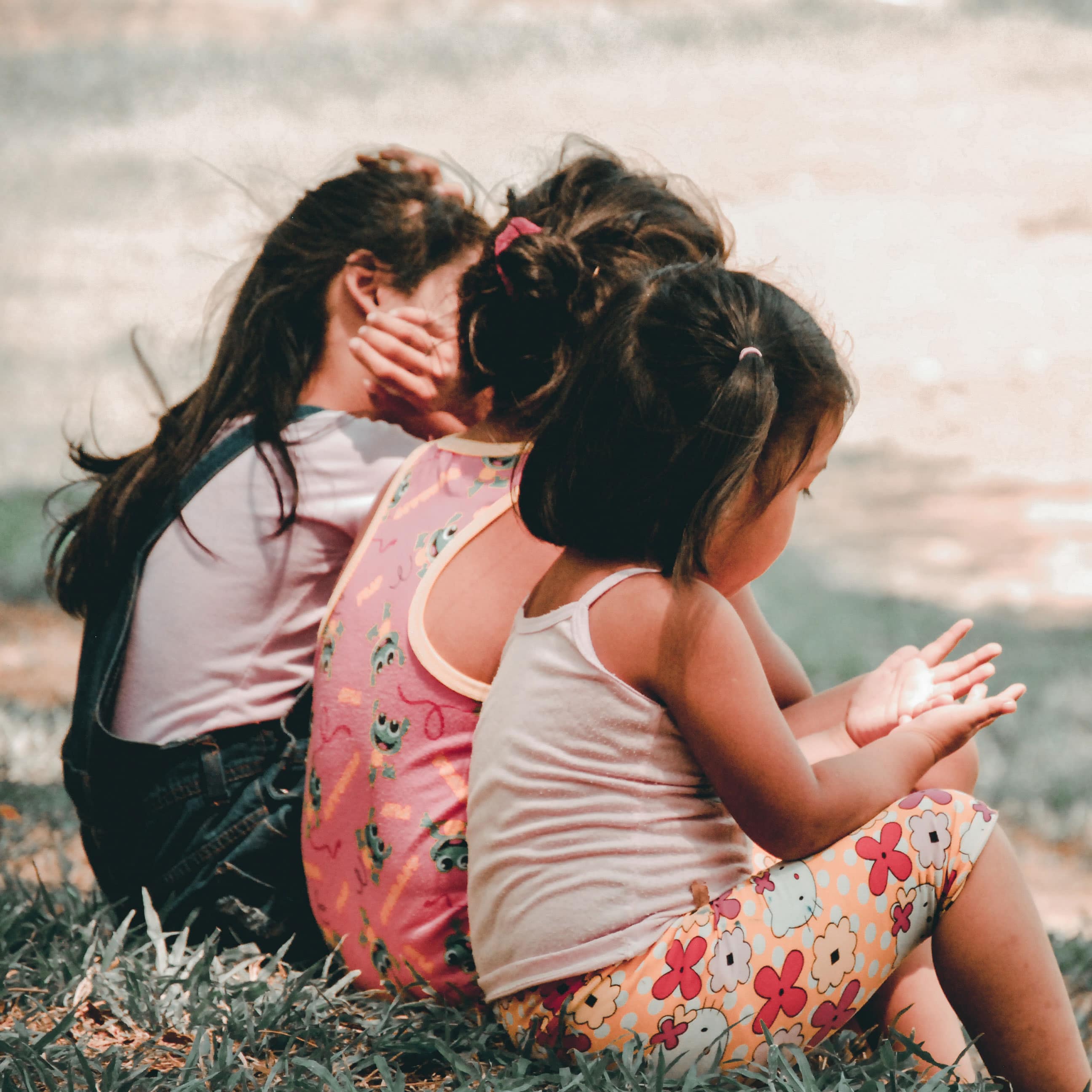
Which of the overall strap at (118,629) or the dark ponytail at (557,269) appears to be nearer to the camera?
the dark ponytail at (557,269)

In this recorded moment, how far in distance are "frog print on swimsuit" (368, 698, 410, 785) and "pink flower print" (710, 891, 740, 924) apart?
0.44 meters

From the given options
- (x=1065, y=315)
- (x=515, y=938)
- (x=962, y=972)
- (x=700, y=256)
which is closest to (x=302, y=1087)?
(x=515, y=938)

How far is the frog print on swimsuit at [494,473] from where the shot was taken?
171cm

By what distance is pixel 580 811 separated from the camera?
1.48 meters

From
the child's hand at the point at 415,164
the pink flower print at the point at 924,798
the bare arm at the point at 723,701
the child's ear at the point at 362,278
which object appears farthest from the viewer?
the child's hand at the point at 415,164

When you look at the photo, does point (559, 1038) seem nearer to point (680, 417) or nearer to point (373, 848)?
point (373, 848)

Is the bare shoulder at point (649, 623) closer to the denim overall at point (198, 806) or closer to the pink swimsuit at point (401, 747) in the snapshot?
the pink swimsuit at point (401, 747)

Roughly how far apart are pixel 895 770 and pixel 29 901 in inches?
55.9

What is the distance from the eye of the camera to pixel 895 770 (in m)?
1.60

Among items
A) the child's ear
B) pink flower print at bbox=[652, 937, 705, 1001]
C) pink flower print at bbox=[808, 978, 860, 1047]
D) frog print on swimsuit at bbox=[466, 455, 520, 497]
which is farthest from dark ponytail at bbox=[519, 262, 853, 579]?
the child's ear

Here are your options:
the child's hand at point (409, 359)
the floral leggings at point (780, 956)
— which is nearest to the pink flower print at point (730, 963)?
the floral leggings at point (780, 956)

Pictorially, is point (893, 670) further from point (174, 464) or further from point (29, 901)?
point (29, 901)

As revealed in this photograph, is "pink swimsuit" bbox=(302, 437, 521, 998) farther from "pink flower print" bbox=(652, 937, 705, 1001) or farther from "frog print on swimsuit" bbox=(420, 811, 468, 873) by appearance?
"pink flower print" bbox=(652, 937, 705, 1001)

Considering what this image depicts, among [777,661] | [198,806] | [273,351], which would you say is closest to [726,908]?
[777,661]
